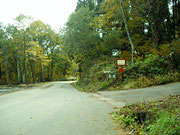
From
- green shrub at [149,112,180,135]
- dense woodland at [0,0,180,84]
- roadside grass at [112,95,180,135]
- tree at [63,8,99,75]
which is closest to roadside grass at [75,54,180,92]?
dense woodland at [0,0,180,84]

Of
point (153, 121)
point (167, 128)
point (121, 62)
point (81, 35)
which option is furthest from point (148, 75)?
point (81, 35)

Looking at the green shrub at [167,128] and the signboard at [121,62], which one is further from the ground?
the signboard at [121,62]

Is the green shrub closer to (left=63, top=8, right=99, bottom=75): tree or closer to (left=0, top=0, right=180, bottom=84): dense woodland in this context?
(left=0, top=0, right=180, bottom=84): dense woodland

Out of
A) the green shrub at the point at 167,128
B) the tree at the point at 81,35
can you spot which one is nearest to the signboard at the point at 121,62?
the tree at the point at 81,35

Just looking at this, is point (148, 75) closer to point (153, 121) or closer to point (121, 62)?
point (121, 62)

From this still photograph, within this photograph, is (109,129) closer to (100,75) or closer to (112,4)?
(100,75)

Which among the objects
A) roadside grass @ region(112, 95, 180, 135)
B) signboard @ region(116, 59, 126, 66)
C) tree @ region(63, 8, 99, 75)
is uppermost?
Answer: tree @ region(63, 8, 99, 75)

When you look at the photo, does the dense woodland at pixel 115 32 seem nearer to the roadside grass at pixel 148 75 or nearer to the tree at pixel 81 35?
the tree at pixel 81 35

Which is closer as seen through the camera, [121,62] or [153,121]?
[153,121]

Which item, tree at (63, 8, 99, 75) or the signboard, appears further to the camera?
tree at (63, 8, 99, 75)

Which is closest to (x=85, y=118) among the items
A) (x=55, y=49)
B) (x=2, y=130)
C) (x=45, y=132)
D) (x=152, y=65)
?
(x=45, y=132)

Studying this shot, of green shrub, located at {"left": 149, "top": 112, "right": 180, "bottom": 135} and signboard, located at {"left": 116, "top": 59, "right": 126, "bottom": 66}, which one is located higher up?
signboard, located at {"left": 116, "top": 59, "right": 126, "bottom": 66}

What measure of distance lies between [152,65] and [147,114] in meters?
8.52

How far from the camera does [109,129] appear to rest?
3.44 meters
